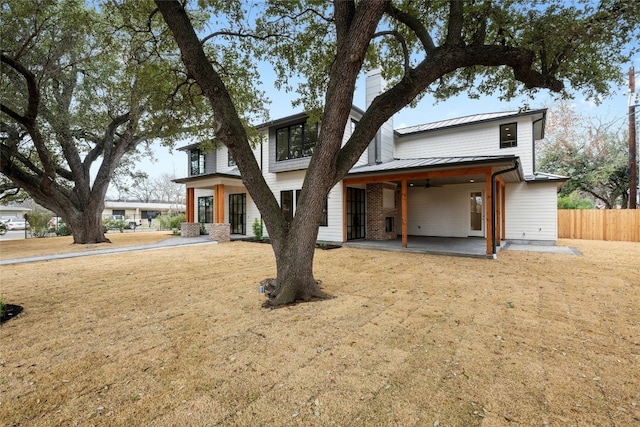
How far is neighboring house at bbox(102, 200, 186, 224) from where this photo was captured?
129 feet

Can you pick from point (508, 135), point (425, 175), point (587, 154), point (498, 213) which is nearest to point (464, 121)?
point (508, 135)

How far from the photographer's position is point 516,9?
527 centimetres

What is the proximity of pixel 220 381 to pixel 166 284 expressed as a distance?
3.72m

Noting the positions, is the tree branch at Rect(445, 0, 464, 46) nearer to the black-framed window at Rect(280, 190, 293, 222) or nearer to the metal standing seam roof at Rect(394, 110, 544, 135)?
the metal standing seam roof at Rect(394, 110, 544, 135)

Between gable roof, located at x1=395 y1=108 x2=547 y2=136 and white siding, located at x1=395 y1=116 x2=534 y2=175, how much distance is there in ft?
0.71

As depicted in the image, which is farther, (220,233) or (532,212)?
(220,233)

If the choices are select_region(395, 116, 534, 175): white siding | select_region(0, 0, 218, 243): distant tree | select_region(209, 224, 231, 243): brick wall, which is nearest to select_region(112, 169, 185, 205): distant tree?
select_region(0, 0, 218, 243): distant tree

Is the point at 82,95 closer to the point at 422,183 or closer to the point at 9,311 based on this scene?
the point at 9,311

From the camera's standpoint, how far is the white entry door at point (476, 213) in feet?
40.9

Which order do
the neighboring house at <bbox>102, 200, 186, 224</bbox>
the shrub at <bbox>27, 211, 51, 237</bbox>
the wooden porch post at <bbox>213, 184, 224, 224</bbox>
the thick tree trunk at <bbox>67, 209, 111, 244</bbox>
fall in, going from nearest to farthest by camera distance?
1. the thick tree trunk at <bbox>67, 209, 111, 244</bbox>
2. the wooden porch post at <bbox>213, 184, 224, 224</bbox>
3. the shrub at <bbox>27, 211, 51, 237</bbox>
4. the neighboring house at <bbox>102, 200, 186, 224</bbox>

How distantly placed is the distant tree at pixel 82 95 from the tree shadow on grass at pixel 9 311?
4337 mm

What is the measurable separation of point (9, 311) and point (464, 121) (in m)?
14.8

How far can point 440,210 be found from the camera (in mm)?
13414

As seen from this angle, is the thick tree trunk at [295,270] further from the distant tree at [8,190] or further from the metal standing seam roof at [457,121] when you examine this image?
the distant tree at [8,190]
